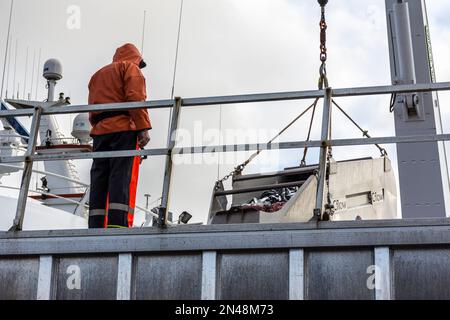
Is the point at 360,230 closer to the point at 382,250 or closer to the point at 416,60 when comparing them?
the point at 382,250

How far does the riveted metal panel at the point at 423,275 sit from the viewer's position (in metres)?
5.29

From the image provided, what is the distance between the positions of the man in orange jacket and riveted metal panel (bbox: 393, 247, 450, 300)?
2534mm

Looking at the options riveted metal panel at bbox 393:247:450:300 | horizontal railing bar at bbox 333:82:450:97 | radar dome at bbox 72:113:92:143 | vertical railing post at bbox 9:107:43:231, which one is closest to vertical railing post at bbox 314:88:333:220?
horizontal railing bar at bbox 333:82:450:97

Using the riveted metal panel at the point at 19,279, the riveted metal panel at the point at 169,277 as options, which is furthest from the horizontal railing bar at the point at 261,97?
the riveted metal panel at the point at 19,279

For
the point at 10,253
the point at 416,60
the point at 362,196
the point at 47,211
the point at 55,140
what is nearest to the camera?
the point at 10,253

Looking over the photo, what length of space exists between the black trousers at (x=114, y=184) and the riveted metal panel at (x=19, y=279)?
1003 millimetres

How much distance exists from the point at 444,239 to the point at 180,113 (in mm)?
2224

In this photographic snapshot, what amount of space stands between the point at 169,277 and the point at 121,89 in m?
2.28

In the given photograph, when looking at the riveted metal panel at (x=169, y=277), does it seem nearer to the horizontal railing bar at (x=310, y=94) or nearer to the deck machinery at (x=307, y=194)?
the horizontal railing bar at (x=310, y=94)

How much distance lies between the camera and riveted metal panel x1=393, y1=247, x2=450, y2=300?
529cm

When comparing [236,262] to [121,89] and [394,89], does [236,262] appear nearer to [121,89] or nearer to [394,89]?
[394,89]
